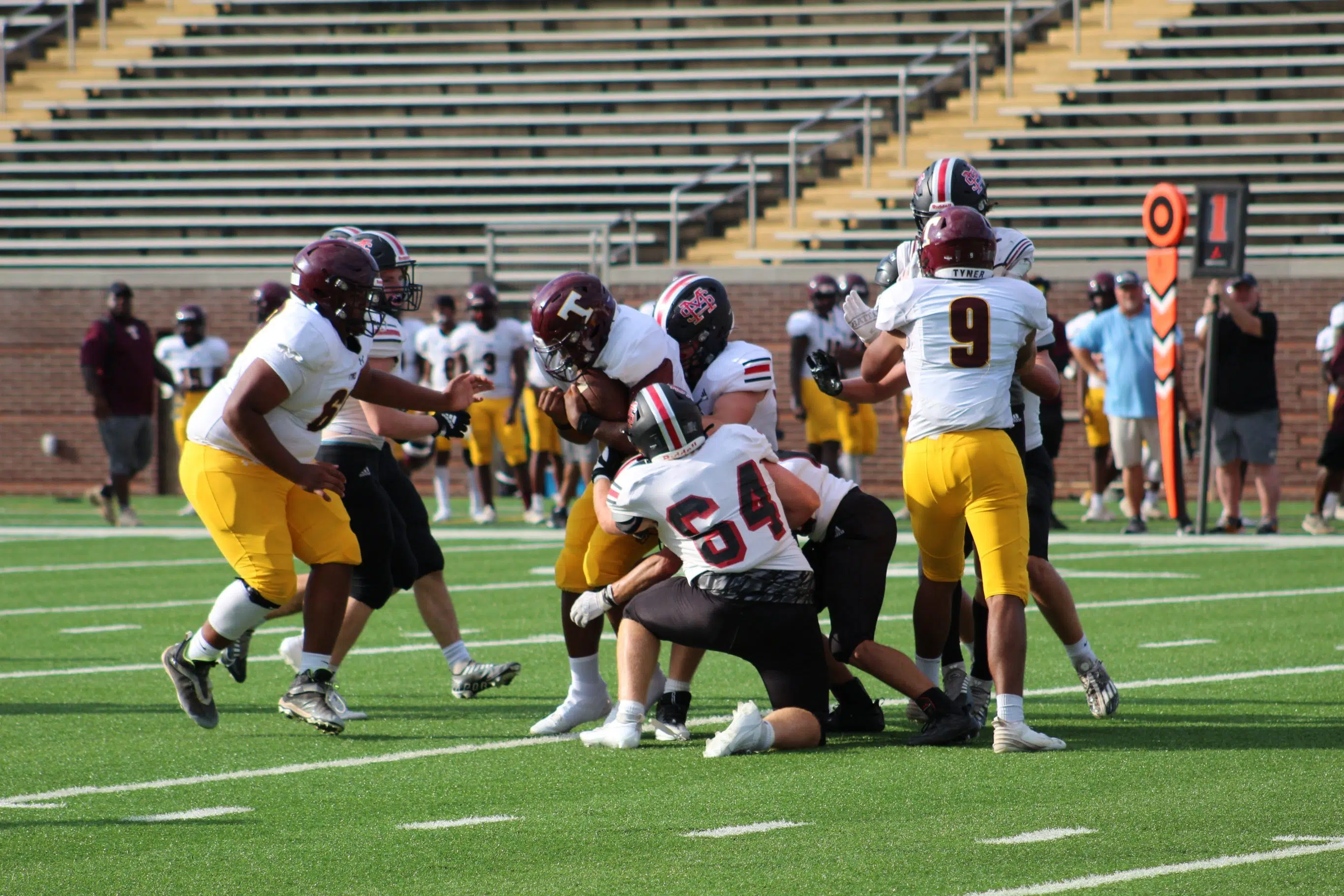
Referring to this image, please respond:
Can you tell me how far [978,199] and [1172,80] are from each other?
15.4 metres

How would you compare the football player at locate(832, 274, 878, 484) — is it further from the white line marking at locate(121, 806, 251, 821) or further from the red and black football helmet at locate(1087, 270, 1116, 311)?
the white line marking at locate(121, 806, 251, 821)

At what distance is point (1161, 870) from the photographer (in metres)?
4.16

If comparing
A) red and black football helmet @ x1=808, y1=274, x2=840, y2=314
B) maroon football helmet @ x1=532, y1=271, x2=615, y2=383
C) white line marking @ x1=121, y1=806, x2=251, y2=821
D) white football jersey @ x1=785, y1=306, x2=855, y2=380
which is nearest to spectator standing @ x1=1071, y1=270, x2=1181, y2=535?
white football jersey @ x1=785, y1=306, x2=855, y2=380

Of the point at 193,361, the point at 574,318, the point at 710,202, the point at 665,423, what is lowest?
the point at 193,361

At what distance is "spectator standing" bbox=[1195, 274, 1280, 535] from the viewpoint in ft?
44.7

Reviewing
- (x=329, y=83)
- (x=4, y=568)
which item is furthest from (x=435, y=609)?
(x=329, y=83)

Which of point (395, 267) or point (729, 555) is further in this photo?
point (395, 267)

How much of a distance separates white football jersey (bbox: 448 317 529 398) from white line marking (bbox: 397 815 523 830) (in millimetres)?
10978

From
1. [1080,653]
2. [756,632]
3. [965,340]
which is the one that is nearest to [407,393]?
[756,632]

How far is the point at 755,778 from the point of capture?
531cm

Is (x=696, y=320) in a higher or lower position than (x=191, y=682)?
higher

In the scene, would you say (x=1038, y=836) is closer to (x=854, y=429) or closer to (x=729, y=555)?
(x=729, y=555)

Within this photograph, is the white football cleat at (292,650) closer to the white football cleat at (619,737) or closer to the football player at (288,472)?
A: the football player at (288,472)

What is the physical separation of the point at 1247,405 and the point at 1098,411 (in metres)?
2.01
